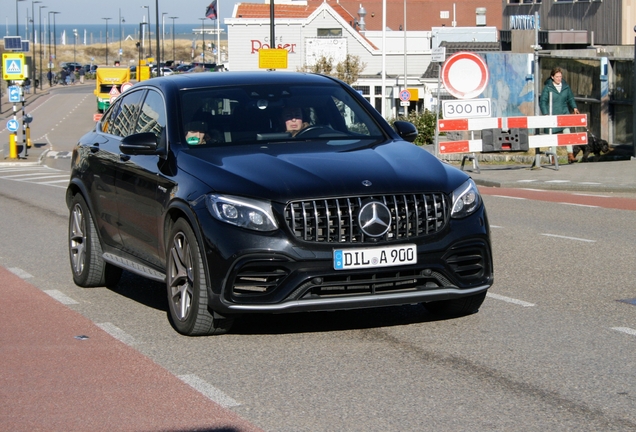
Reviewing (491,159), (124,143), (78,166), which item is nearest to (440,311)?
(124,143)

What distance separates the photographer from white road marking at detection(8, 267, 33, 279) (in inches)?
→ 399

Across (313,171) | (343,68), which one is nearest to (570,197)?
(313,171)

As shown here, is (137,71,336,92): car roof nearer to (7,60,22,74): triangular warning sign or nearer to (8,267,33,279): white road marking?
(8,267,33,279): white road marking

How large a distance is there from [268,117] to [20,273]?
3.74 meters

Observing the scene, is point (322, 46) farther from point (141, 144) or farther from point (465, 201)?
point (465, 201)

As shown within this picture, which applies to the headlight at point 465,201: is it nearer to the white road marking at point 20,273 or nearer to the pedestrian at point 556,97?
the white road marking at point 20,273

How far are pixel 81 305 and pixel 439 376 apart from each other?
11.7 ft

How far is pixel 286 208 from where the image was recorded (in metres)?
6.41

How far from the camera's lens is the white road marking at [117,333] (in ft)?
23.1

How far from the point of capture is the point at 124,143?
299 inches

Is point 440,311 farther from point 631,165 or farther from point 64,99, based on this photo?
point 64,99

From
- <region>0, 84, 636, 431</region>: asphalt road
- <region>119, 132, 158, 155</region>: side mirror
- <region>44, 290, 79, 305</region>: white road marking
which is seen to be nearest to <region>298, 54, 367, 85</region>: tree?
<region>0, 84, 636, 431</region>: asphalt road

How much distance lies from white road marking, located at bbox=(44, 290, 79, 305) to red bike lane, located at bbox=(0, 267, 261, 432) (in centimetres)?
80

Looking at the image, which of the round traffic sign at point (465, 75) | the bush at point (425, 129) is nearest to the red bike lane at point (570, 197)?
the round traffic sign at point (465, 75)
